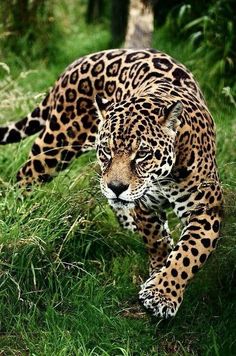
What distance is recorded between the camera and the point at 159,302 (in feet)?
16.5

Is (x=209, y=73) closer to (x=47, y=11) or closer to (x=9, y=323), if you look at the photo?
(x=47, y=11)

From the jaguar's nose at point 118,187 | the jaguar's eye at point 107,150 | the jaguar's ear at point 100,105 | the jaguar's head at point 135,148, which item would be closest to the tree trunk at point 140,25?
the jaguar's ear at point 100,105

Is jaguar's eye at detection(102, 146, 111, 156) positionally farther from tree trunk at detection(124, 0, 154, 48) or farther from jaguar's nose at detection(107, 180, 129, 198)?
tree trunk at detection(124, 0, 154, 48)

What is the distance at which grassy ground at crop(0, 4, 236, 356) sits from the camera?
5195 mm

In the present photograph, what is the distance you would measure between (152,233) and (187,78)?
103 centimetres

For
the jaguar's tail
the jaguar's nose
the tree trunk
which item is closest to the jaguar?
the jaguar's nose

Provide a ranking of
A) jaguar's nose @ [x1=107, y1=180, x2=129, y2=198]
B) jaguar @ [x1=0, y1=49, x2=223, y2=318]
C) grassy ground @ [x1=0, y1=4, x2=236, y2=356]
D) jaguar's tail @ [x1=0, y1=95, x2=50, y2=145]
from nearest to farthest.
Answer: jaguar's nose @ [x1=107, y1=180, x2=129, y2=198] → jaguar @ [x1=0, y1=49, x2=223, y2=318] → grassy ground @ [x1=0, y1=4, x2=236, y2=356] → jaguar's tail @ [x1=0, y1=95, x2=50, y2=145]

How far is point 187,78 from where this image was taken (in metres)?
5.93

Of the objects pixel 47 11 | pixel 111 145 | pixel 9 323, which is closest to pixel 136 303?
pixel 9 323

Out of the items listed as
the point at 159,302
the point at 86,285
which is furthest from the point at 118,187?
the point at 86,285

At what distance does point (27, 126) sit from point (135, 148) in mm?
1976

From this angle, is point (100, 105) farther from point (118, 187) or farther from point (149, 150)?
point (118, 187)

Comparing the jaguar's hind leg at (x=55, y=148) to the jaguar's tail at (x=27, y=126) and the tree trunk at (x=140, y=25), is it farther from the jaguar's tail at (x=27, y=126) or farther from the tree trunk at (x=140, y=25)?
the tree trunk at (x=140, y=25)

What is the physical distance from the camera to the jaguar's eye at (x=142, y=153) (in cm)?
491
